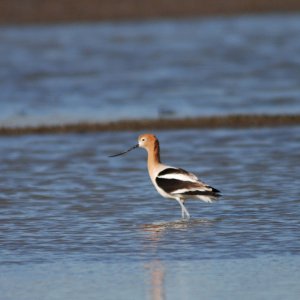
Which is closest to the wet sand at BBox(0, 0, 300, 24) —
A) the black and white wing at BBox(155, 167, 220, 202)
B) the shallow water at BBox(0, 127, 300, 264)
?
the shallow water at BBox(0, 127, 300, 264)

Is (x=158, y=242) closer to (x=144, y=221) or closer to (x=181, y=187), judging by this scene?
(x=144, y=221)

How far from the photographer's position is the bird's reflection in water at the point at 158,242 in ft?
26.3

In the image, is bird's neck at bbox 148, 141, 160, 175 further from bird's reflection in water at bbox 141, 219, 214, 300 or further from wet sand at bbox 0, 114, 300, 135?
wet sand at bbox 0, 114, 300, 135

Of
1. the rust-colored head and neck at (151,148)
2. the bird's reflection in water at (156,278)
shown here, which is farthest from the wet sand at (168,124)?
the bird's reflection in water at (156,278)

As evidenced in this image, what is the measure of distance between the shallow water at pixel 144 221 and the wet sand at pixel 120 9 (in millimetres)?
16926

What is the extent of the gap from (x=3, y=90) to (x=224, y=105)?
4.85 meters

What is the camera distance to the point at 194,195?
10.9 metres

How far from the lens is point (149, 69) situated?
25172 millimetres

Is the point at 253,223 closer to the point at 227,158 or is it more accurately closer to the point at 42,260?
the point at 42,260

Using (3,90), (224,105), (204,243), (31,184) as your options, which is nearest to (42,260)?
(204,243)

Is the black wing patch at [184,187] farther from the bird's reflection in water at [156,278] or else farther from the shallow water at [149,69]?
the shallow water at [149,69]

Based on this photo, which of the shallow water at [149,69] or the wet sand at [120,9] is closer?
the shallow water at [149,69]

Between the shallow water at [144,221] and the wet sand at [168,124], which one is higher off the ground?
the wet sand at [168,124]

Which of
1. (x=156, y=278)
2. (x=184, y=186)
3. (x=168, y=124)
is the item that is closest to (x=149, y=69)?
(x=168, y=124)
